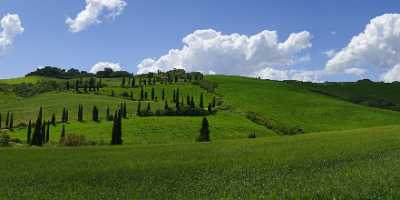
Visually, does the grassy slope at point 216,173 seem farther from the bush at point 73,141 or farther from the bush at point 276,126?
the bush at point 276,126

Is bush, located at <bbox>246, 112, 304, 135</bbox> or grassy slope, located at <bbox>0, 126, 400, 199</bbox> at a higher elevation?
grassy slope, located at <bbox>0, 126, 400, 199</bbox>

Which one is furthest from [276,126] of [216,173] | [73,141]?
[216,173]

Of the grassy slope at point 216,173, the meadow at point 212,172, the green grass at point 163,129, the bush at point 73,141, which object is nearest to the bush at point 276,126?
the green grass at point 163,129

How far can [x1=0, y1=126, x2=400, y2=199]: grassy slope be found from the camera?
4156cm

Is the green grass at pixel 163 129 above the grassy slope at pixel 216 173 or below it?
below

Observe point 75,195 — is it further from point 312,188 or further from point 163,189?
point 312,188

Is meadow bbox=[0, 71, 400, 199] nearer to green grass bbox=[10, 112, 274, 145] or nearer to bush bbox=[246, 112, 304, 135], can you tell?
green grass bbox=[10, 112, 274, 145]

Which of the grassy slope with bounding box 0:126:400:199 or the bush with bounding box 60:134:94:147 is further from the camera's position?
Result: the bush with bounding box 60:134:94:147

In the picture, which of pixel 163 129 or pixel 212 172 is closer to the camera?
pixel 212 172

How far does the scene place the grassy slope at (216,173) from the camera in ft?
136

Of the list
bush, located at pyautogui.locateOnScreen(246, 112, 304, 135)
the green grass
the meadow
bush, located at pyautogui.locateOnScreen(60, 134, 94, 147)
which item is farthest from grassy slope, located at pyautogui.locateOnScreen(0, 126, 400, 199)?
bush, located at pyautogui.locateOnScreen(246, 112, 304, 135)

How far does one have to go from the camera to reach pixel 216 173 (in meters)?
54.1

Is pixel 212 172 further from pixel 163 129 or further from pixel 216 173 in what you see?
pixel 163 129

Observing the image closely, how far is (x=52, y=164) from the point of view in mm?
67312
